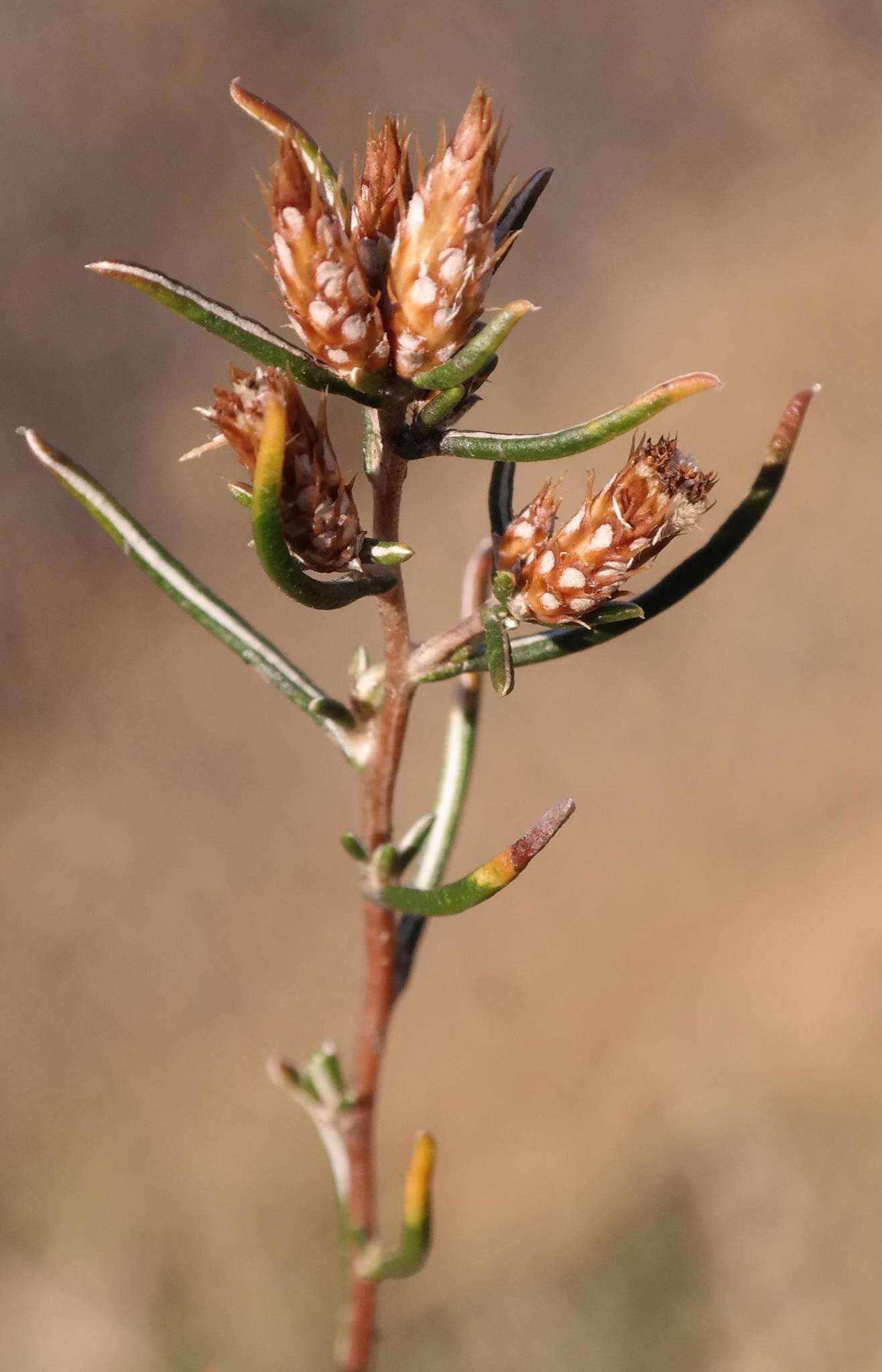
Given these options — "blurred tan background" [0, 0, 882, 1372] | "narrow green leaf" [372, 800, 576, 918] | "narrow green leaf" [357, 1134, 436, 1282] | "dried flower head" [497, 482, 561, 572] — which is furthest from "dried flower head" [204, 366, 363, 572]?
"blurred tan background" [0, 0, 882, 1372]

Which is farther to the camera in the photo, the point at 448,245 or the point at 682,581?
the point at 682,581

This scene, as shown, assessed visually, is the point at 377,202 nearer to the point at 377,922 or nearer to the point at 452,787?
the point at 452,787

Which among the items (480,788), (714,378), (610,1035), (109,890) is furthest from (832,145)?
(714,378)

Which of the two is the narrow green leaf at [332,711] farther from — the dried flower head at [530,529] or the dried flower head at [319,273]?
the dried flower head at [319,273]

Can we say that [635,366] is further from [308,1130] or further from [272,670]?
[272,670]

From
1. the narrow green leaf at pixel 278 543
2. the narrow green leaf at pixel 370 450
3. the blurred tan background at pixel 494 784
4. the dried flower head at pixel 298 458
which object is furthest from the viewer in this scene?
the blurred tan background at pixel 494 784

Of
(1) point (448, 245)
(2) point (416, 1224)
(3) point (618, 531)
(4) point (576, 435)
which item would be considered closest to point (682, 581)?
(3) point (618, 531)

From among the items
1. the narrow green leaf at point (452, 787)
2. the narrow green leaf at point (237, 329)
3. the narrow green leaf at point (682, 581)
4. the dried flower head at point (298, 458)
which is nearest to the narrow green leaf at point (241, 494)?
the dried flower head at point (298, 458)
